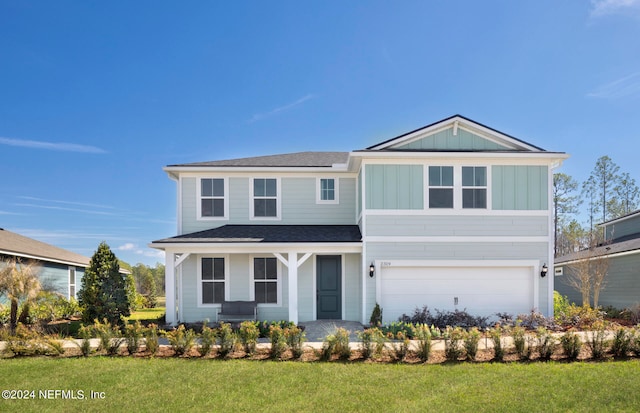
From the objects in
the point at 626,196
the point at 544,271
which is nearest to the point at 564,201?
the point at 626,196

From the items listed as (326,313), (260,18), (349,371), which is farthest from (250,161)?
(349,371)

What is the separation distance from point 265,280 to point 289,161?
4.30m

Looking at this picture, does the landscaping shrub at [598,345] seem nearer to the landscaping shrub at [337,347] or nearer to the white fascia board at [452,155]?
the landscaping shrub at [337,347]

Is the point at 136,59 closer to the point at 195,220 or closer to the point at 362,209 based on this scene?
the point at 195,220

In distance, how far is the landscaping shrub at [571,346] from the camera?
28.9 feet

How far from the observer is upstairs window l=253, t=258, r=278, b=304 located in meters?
14.0

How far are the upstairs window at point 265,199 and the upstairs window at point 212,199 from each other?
1.08 meters

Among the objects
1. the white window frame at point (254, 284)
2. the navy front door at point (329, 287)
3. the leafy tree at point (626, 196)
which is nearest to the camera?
the navy front door at point (329, 287)

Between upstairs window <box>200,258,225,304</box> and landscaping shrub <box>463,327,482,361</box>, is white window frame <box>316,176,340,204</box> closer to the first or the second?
upstairs window <box>200,258,225,304</box>

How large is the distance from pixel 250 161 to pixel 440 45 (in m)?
7.45

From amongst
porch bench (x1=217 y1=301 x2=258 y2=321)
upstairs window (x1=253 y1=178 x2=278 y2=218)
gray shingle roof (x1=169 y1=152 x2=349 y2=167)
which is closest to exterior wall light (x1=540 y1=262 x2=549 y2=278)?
gray shingle roof (x1=169 y1=152 x2=349 y2=167)

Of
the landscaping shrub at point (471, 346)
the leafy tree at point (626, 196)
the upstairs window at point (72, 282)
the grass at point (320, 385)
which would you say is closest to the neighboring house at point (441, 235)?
the landscaping shrub at point (471, 346)

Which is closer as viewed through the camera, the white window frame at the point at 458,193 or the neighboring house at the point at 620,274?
the white window frame at the point at 458,193

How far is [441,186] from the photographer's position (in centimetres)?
1279
